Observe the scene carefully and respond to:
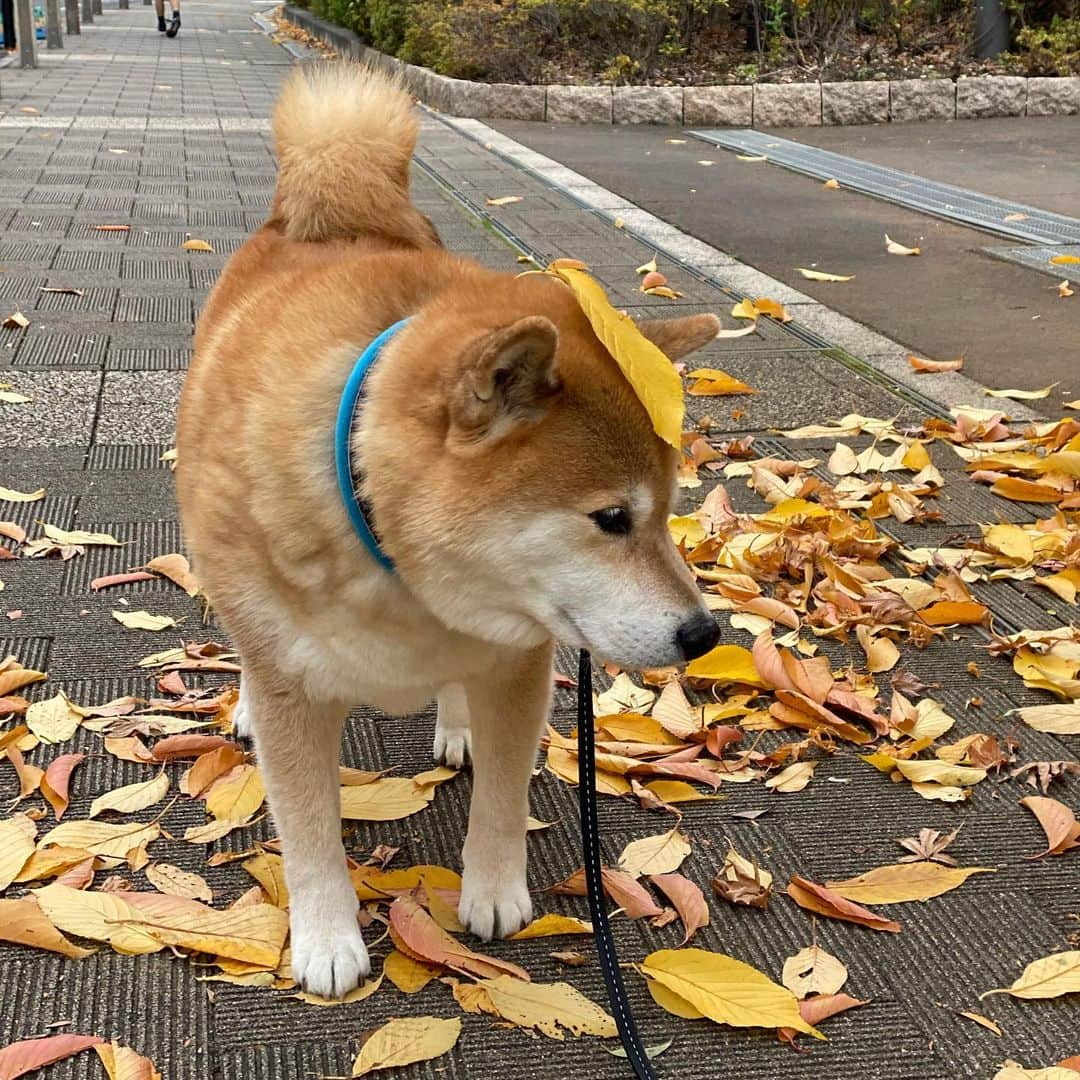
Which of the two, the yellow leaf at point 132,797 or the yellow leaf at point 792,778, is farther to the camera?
the yellow leaf at point 792,778

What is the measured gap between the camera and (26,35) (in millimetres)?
16031

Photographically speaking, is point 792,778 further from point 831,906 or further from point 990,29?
point 990,29

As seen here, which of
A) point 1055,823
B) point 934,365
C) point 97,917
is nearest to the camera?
point 97,917

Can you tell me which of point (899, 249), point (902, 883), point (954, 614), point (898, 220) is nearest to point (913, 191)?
point (898, 220)

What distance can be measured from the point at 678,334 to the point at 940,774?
1215 millimetres

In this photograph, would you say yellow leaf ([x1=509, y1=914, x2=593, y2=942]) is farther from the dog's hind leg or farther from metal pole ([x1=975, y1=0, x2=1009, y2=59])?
metal pole ([x1=975, y1=0, x2=1009, y2=59])

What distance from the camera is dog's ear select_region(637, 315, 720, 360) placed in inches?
91.3

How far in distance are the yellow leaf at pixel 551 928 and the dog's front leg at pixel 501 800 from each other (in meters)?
0.01

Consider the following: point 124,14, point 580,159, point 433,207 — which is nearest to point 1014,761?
point 433,207

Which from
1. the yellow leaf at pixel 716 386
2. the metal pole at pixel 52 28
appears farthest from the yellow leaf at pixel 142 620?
the metal pole at pixel 52 28

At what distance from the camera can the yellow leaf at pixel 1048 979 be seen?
2.24 metres

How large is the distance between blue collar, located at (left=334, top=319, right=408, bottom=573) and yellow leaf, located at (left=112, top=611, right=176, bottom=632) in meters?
1.49

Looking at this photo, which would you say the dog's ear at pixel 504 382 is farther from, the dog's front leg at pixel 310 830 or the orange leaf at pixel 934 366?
the orange leaf at pixel 934 366

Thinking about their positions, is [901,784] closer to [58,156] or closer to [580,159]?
[580,159]
